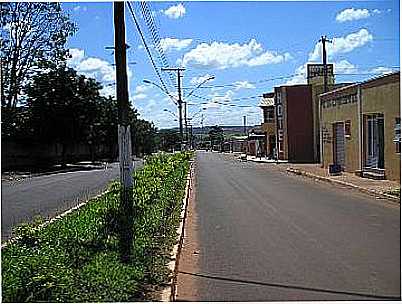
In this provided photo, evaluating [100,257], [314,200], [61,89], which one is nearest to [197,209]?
[314,200]

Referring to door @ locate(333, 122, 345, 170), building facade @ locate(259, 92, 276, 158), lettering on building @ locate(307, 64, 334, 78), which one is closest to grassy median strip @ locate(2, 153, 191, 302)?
door @ locate(333, 122, 345, 170)

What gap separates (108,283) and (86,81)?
44434 mm

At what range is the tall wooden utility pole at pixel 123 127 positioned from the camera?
9.49 m

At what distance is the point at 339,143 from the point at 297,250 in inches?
1013

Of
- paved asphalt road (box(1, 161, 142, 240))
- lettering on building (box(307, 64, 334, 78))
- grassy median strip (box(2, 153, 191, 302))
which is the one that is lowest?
paved asphalt road (box(1, 161, 142, 240))

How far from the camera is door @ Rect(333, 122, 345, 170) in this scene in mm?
34656

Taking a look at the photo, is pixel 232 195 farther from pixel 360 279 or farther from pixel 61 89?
pixel 61 89

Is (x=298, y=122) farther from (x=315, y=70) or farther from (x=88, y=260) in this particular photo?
(x=88, y=260)

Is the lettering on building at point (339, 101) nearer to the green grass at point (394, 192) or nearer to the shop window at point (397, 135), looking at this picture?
the shop window at point (397, 135)

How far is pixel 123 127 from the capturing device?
32.2 ft

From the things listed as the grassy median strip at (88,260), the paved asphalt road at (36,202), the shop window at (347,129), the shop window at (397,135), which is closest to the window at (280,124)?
the shop window at (347,129)

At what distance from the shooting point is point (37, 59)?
4316 cm

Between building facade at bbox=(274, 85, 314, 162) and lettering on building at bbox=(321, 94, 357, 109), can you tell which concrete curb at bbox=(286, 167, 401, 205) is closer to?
lettering on building at bbox=(321, 94, 357, 109)

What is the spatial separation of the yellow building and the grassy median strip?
567 inches
